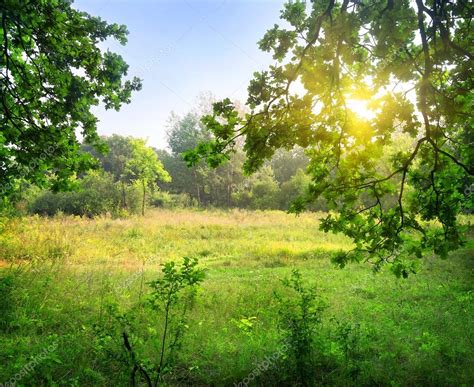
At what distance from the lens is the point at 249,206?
43625mm

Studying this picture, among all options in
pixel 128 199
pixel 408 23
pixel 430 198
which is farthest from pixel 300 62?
pixel 128 199

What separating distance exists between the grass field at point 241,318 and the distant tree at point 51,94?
2336 millimetres


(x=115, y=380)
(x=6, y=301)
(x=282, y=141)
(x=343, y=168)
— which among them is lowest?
(x=115, y=380)

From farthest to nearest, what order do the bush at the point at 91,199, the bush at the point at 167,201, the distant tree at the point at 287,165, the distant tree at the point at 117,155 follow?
the distant tree at the point at 117,155 → the distant tree at the point at 287,165 → the bush at the point at 167,201 → the bush at the point at 91,199

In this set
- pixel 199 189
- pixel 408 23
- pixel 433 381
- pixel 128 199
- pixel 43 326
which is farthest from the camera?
pixel 199 189

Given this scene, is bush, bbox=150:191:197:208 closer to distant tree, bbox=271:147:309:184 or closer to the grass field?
distant tree, bbox=271:147:309:184

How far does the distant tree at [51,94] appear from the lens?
4734 mm

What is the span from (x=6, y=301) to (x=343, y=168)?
613cm

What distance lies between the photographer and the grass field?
463cm

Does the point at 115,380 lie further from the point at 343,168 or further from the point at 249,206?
the point at 249,206

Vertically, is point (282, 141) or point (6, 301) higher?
point (282, 141)

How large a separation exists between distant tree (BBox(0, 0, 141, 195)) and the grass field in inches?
92.0

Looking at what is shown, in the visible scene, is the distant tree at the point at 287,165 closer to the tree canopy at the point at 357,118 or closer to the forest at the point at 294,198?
the forest at the point at 294,198

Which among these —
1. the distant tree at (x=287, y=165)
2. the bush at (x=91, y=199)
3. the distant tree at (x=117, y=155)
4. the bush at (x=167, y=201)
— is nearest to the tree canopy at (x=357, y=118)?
the bush at (x=91, y=199)
